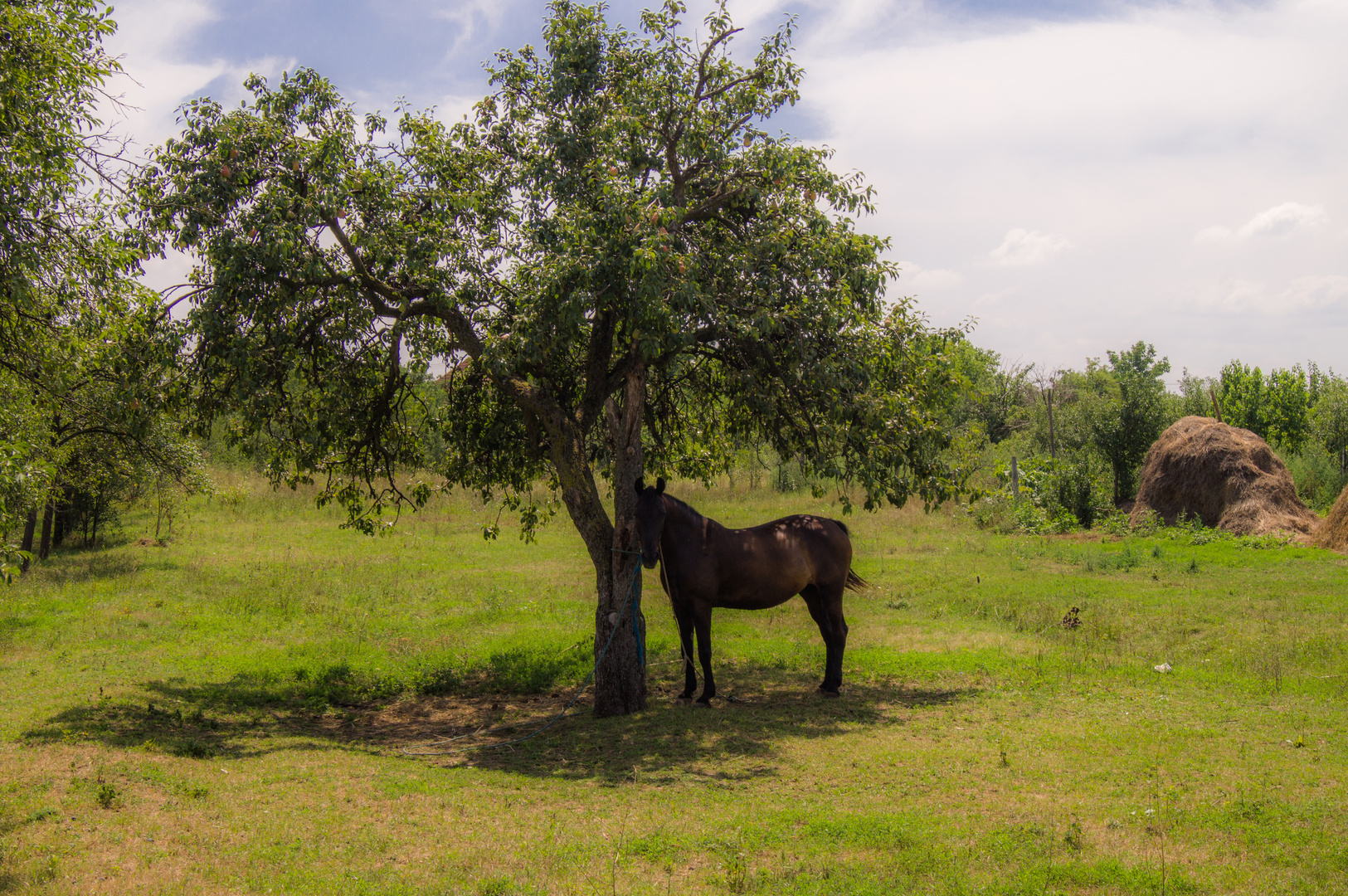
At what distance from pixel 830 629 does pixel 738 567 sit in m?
1.55

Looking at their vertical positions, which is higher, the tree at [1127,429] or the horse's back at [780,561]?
the tree at [1127,429]

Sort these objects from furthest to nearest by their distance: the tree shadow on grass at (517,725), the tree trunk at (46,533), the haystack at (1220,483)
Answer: the haystack at (1220,483) < the tree trunk at (46,533) < the tree shadow on grass at (517,725)

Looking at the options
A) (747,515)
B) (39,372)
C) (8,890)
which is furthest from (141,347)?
A: (747,515)

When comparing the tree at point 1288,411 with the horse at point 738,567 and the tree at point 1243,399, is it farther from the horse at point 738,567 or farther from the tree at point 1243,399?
the horse at point 738,567

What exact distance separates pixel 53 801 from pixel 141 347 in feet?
17.6

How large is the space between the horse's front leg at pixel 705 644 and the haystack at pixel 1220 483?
62.8 feet

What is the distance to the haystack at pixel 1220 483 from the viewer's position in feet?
76.4

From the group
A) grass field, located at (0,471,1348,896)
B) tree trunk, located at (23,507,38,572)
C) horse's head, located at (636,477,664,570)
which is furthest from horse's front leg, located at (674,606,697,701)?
tree trunk, located at (23,507,38,572)

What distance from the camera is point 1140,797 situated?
673 cm

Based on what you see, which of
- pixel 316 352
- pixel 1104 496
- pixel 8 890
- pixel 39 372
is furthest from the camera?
pixel 1104 496

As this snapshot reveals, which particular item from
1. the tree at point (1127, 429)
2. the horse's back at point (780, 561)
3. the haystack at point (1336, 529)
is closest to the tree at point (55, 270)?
the horse's back at point (780, 561)

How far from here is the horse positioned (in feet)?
34.8

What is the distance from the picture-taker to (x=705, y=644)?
1053cm

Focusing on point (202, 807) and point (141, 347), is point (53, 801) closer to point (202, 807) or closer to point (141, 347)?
point (202, 807)
